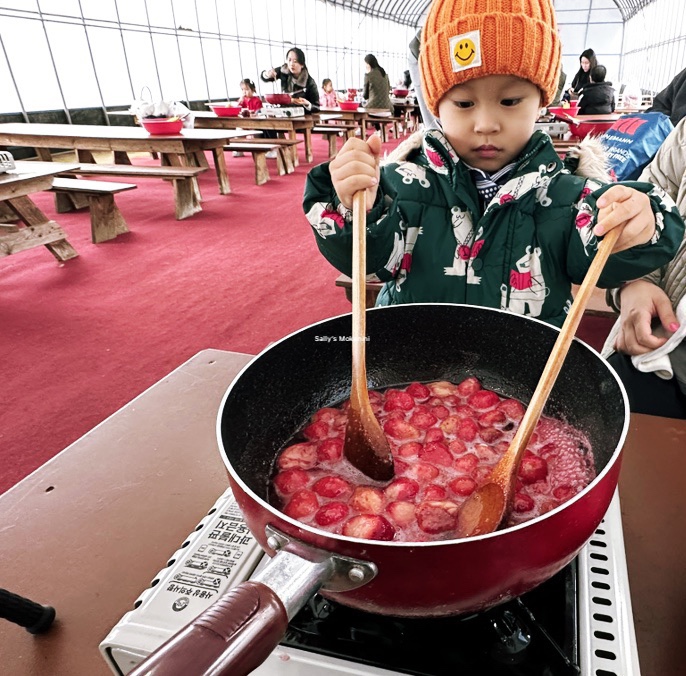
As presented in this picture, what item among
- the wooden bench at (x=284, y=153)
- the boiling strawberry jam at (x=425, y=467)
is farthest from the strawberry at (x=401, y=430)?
the wooden bench at (x=284, y=153)

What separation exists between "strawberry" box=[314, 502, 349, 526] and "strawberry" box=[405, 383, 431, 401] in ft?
0.96

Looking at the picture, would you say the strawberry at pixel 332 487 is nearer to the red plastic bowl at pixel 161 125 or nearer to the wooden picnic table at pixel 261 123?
the red plastic bowl at pixel 161 125

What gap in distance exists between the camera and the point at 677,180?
1.39 metres

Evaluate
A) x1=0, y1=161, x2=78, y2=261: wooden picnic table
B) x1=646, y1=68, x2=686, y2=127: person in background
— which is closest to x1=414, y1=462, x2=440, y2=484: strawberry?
x1=646, y1=68, x2=686, y2=127: person in background

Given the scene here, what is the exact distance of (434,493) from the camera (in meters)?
0.59

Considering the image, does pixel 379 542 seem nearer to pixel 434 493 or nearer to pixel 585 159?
pixel 434 493

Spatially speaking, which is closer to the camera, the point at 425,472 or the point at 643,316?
the point at 425,472

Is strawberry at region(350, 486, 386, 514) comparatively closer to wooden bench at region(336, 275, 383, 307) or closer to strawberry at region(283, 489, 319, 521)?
strawberry at region(283, 489, 319, 521)

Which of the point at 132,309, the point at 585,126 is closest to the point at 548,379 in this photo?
the point at 132,309

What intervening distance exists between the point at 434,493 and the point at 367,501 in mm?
78

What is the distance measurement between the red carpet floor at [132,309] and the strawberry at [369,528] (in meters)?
1.66

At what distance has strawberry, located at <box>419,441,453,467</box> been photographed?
0.67 meters

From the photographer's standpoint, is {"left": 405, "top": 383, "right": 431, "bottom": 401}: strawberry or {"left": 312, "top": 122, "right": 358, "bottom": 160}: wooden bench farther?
{"left": 312, "top": 122, "right": 358, "bottom": 160}: wooden bench

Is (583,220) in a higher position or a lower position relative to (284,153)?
higher
